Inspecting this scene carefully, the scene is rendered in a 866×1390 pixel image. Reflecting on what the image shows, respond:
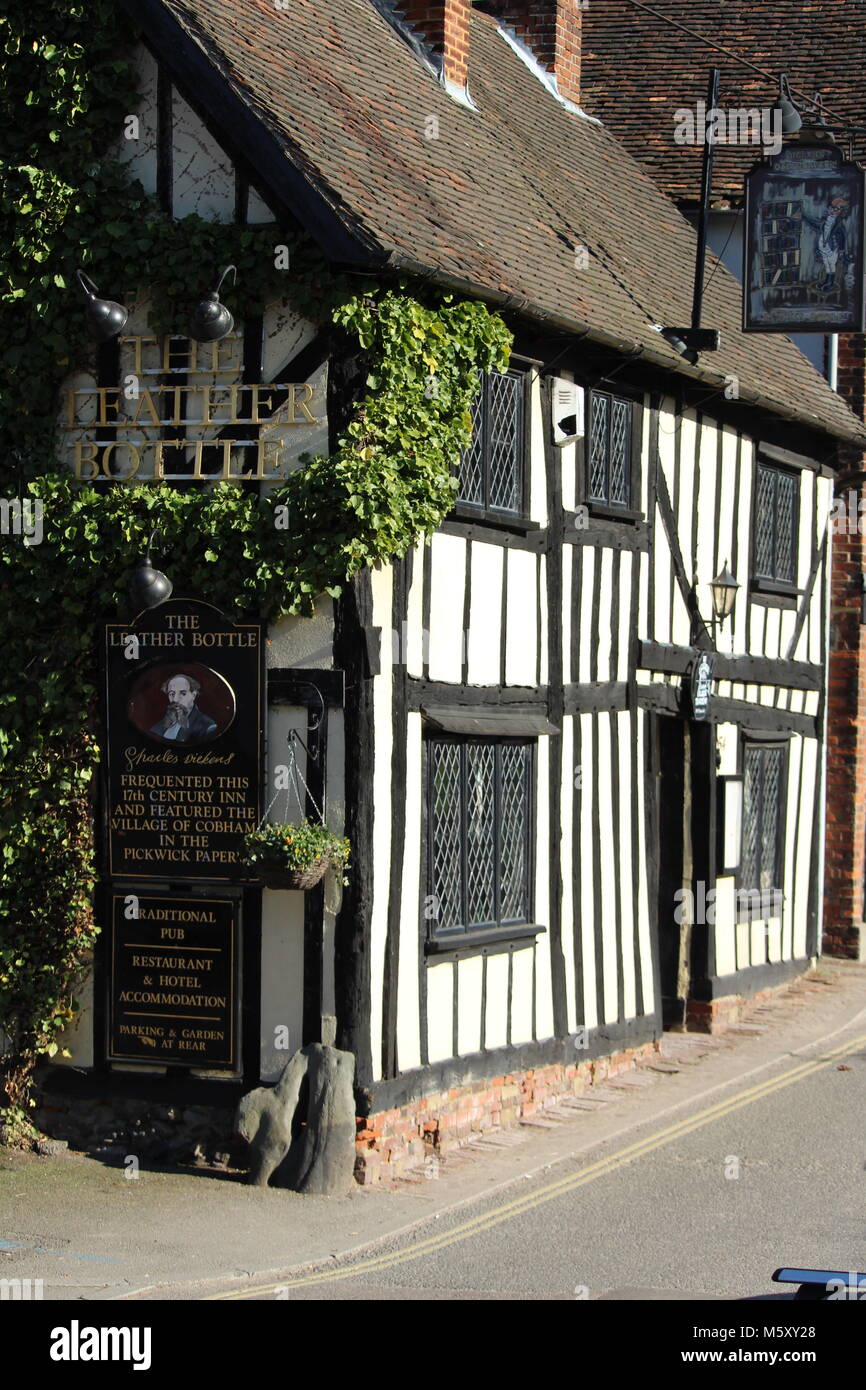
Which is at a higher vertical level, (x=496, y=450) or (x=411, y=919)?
(x=496, y=450)

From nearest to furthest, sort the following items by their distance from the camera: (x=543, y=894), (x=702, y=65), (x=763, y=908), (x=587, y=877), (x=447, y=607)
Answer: (x=447, y=607), (x=543, y=894), (x=587, y=877), (x=763, y=908), (x=702, y=65)

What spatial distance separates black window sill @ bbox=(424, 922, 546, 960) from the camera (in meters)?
10.7

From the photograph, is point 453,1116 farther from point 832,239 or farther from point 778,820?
point 832,239

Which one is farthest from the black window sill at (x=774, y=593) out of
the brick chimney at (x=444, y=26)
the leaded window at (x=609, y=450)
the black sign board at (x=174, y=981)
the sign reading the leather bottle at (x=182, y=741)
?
the black sign board at (x=174, y=981)

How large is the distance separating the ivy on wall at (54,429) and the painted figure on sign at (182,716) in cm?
47

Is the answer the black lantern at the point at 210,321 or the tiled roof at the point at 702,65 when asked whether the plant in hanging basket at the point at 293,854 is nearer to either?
the black lantern at the point at 210,321

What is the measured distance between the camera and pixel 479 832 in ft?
37.6

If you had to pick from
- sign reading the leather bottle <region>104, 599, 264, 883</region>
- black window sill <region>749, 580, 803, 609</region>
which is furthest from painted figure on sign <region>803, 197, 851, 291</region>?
sign reading the leather bottle <region>104, 599, 264, 883</region>

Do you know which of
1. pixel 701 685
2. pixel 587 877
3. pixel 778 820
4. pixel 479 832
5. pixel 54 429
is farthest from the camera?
pixel 778 820

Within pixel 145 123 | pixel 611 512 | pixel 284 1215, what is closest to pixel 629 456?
pixel 611 512

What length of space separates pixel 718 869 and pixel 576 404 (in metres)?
4.63

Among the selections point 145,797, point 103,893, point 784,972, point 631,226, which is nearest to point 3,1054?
point 103,893

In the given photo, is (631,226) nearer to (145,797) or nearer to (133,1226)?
(145,797)

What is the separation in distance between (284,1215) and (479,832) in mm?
3047
